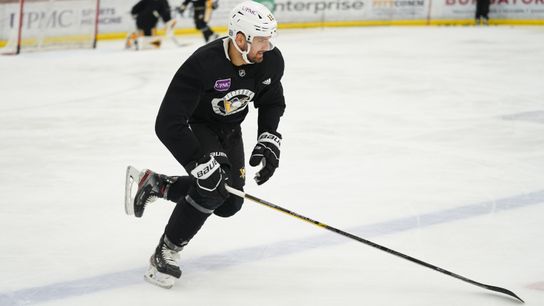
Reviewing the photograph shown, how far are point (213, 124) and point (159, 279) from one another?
68 centimetres

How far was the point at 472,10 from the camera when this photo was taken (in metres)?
17.5

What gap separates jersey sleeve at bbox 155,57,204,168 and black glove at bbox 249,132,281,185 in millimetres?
346

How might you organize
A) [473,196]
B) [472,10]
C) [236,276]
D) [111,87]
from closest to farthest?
[236,276], [473,196], [111,87], [472,10]

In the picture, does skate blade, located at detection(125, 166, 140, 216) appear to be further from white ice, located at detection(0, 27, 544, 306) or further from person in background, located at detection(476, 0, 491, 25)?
person in background, located at detection(476, 0, 491, 25)

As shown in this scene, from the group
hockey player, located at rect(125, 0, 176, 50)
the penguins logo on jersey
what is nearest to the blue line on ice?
the penguins logo on jersey

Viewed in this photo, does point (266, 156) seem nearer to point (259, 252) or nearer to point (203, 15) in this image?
point (259, 252)

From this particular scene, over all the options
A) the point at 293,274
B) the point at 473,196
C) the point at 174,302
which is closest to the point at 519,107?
the point at 473,196

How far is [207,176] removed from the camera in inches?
126

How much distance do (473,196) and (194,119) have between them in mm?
2042

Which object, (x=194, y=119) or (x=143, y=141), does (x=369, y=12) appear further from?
(x=194, y=119)

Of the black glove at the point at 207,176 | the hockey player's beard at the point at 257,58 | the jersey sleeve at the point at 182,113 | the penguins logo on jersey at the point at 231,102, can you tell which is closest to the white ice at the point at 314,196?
the black glove at the point at 207,176

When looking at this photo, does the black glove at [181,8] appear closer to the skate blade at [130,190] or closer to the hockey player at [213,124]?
the skate blade at [130,190]

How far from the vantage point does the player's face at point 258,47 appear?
130 inches

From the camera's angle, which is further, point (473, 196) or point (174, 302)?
point (473, 196)
